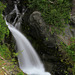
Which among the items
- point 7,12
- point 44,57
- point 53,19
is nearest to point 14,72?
point 44,57

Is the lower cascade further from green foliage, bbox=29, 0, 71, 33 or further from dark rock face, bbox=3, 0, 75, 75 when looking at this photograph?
green foliage, bbox=29, 0, 71, 33

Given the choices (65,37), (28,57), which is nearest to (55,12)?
Result: (65,37)

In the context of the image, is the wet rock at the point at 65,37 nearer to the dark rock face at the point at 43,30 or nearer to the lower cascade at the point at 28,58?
the dark rock face at the point at 43,30

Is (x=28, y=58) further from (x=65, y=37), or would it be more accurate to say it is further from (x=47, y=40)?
(x=65, y=37)

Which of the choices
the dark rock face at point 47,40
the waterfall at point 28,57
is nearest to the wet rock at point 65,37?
the dark rock face at point 47,40

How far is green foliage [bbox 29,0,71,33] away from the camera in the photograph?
6.46m

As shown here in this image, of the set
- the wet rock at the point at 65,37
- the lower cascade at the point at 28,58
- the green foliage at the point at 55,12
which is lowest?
the lower cascade at the point at 28,58

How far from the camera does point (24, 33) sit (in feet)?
25.4

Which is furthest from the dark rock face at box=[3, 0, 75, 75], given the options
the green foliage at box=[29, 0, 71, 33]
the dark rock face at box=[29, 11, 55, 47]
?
the green foliage at box=[29, 0, 71, 33]

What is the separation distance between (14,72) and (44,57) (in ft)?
13.4

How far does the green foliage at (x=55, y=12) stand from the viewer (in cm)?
646

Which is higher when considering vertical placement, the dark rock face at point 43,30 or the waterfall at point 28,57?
the dark rock face at point 43,30

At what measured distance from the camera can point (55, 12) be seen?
21.0ft

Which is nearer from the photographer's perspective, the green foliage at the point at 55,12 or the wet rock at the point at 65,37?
the wet rock at the point at 65,37
